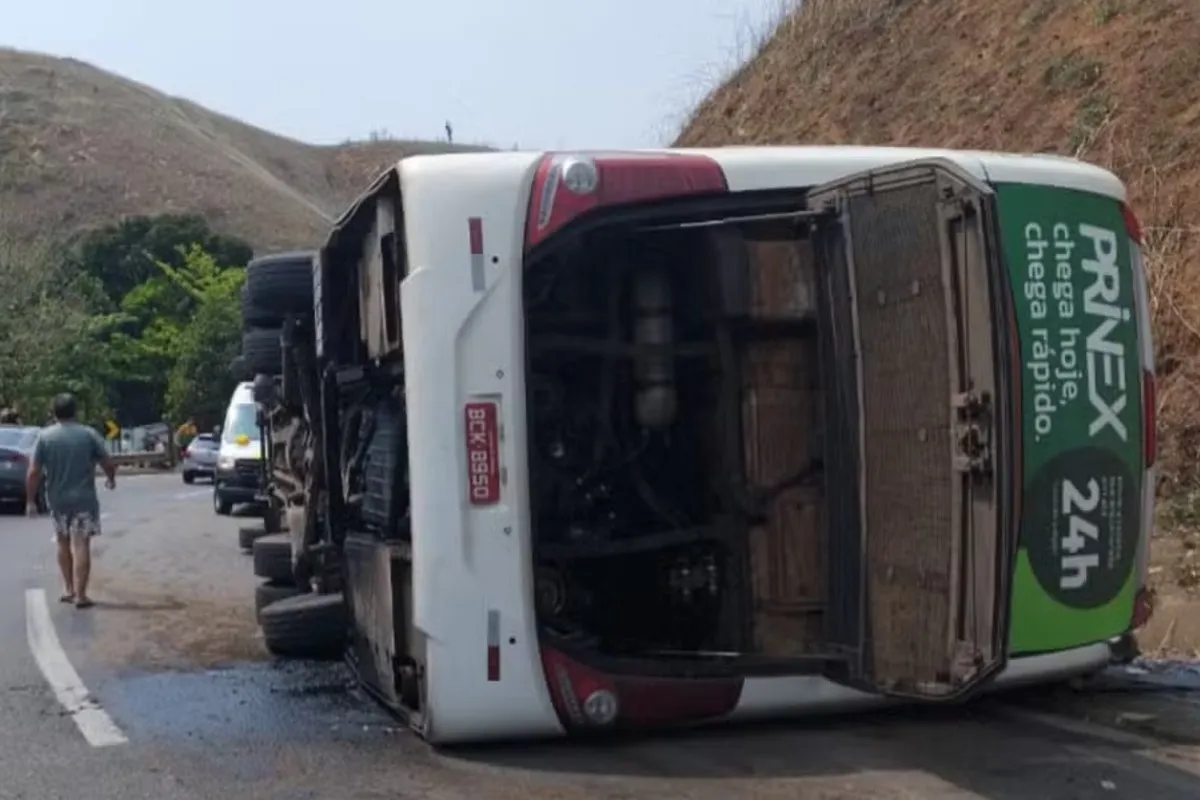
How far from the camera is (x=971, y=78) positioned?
1750 cm

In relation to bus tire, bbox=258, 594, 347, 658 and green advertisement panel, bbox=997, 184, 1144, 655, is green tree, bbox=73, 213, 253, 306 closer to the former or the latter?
bus tire, bbox=258, 594, 347, 658

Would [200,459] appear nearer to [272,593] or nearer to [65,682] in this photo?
[272,593]

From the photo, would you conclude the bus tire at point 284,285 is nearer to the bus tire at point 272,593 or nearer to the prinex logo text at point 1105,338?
the bus tire at point 272,593

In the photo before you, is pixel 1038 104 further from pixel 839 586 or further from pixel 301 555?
pixel 839 586

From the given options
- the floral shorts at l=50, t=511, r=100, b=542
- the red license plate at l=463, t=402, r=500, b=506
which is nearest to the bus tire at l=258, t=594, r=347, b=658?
the red license plate at l=463, t=402, r=500, b=506

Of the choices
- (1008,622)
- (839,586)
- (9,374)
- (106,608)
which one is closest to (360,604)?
(839,586)

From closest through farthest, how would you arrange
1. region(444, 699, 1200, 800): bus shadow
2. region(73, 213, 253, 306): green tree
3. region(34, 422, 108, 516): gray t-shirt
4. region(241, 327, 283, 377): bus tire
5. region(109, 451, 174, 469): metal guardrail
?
region(444, 699, 1200, 800): bus shadow, region(241, 327, 283, 377): bus tire, region(34, 422, 108, 516): gray t-shirt, region(109, 451, 174, 469): metal guardrail, region(73, 213, 253, 306): green tree

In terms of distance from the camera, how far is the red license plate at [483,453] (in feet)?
21.9

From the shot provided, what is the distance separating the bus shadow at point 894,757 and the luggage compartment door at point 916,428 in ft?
1.24

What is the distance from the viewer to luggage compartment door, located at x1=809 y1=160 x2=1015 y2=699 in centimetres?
593


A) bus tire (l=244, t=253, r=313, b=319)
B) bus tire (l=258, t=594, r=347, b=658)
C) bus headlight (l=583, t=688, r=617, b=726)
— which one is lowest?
bus headlight (l=583, t=688, r=617, b=726)

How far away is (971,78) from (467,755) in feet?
39.4

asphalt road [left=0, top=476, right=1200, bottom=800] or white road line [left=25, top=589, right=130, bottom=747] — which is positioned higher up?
white road line [left=25, top=589, right=130, bottom=747]

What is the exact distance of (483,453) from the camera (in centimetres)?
670
